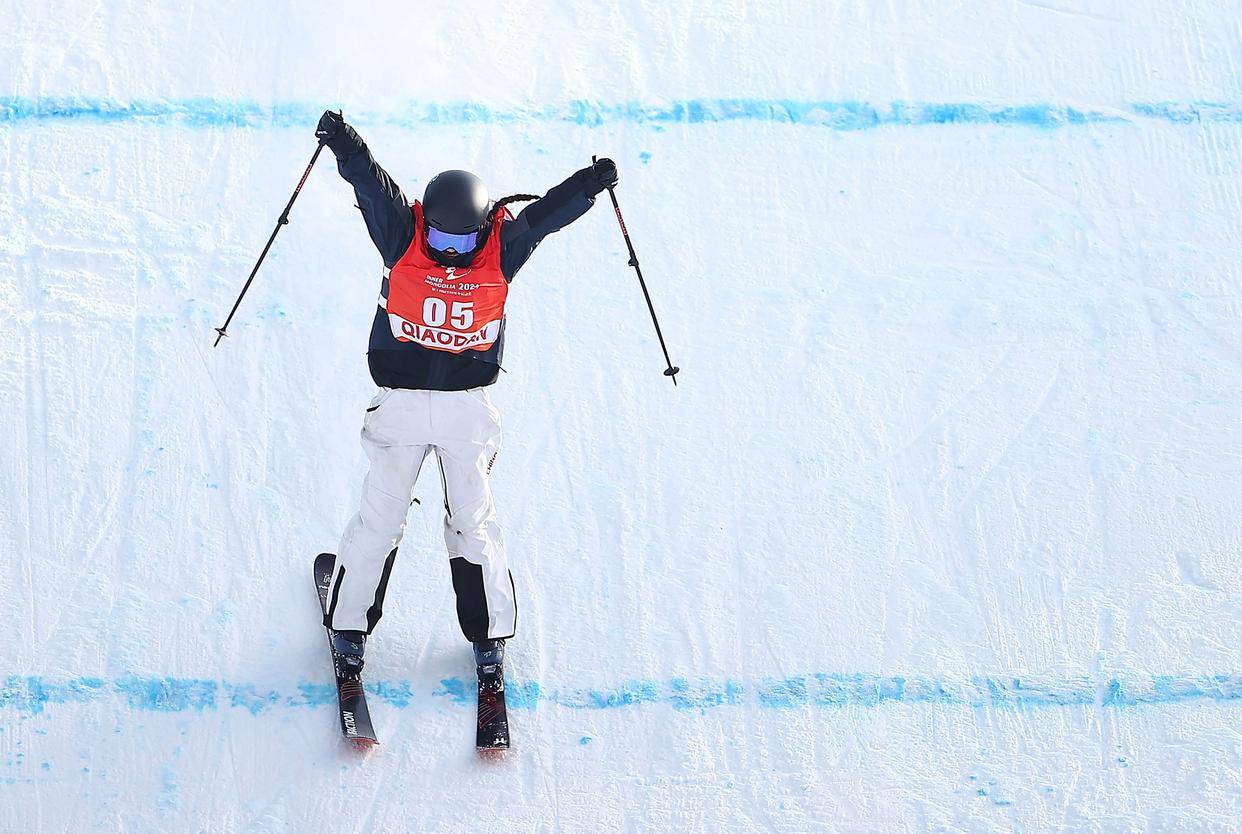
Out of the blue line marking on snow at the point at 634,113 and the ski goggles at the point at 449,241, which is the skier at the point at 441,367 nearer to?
the ski goggles at the point at 449,241

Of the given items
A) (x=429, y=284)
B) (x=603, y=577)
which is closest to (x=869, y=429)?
(x=603, y=577)

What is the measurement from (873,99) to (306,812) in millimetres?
3534

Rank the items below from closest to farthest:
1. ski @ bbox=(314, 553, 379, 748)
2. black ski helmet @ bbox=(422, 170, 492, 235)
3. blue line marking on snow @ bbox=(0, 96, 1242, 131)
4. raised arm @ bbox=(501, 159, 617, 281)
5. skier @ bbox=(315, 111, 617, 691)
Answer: black ski helmet @ bbox=(422, 170, 492, 235) → skier @ bbox=(315, 111, 617, 691) → raised arm @ bbox=(501, 159, 617, 281) → ski @ bbox=(314, 553, 379, 748) → blue line marking on snow @ bbox=(0, 96, 1242, 131)

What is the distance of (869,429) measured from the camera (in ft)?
15.3

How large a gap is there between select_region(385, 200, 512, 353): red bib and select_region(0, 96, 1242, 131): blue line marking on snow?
1.96 metres

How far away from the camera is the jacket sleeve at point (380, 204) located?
135 inches

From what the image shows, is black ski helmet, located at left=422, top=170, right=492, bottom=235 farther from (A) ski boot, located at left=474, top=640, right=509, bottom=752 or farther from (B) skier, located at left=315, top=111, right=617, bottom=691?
(A) ski boot, located at left=474, top=640, right=509, bottom=752

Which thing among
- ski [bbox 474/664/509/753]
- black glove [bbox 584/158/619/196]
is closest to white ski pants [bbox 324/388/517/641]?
ski [bbox 474/664/509/753]

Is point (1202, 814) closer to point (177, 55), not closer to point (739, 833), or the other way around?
point (739, 833)

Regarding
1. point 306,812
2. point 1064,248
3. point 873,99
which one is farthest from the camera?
point 873,99

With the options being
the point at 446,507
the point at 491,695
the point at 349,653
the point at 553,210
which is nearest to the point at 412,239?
the point at 553,210

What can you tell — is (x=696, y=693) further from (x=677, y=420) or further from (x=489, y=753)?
(x=677, y=420)

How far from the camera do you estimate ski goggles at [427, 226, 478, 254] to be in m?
3.40

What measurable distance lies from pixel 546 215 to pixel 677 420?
4.19 ft
